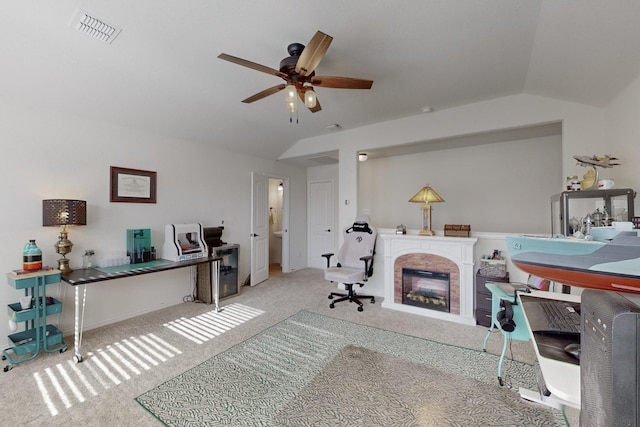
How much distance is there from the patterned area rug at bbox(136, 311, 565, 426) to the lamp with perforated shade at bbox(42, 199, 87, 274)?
1777mm

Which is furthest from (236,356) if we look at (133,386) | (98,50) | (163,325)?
(98,50)

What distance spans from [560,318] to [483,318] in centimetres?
206

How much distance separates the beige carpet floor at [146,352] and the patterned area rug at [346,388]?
0.58 ft

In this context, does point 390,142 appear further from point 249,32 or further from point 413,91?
point 249,32

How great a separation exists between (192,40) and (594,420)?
2.96m

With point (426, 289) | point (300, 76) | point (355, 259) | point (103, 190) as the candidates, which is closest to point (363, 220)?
point (355, 259)

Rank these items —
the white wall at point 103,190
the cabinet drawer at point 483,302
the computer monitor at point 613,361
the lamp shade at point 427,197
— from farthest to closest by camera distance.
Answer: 1. the lamp shade at point 427,197
2. the cabinet drawer at point 483,302
3. the white wall at point 103,190
4. the computer monitor at point 613,361

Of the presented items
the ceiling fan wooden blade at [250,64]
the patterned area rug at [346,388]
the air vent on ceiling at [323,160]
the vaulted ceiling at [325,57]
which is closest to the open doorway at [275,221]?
the air vent on ceiling at [323,160]

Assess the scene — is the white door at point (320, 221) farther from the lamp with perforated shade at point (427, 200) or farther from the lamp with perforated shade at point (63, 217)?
the lamp with perforated shade at point (63, 217)

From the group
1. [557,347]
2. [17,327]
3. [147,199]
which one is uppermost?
[147,199]

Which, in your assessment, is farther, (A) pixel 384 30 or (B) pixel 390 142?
(B) pixel 390 142

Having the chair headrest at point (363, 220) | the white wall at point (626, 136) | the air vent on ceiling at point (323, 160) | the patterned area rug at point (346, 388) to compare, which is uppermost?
the air vent on ceiling at point (323, 160)

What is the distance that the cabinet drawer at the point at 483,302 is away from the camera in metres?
3.06

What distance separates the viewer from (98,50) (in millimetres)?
2250
